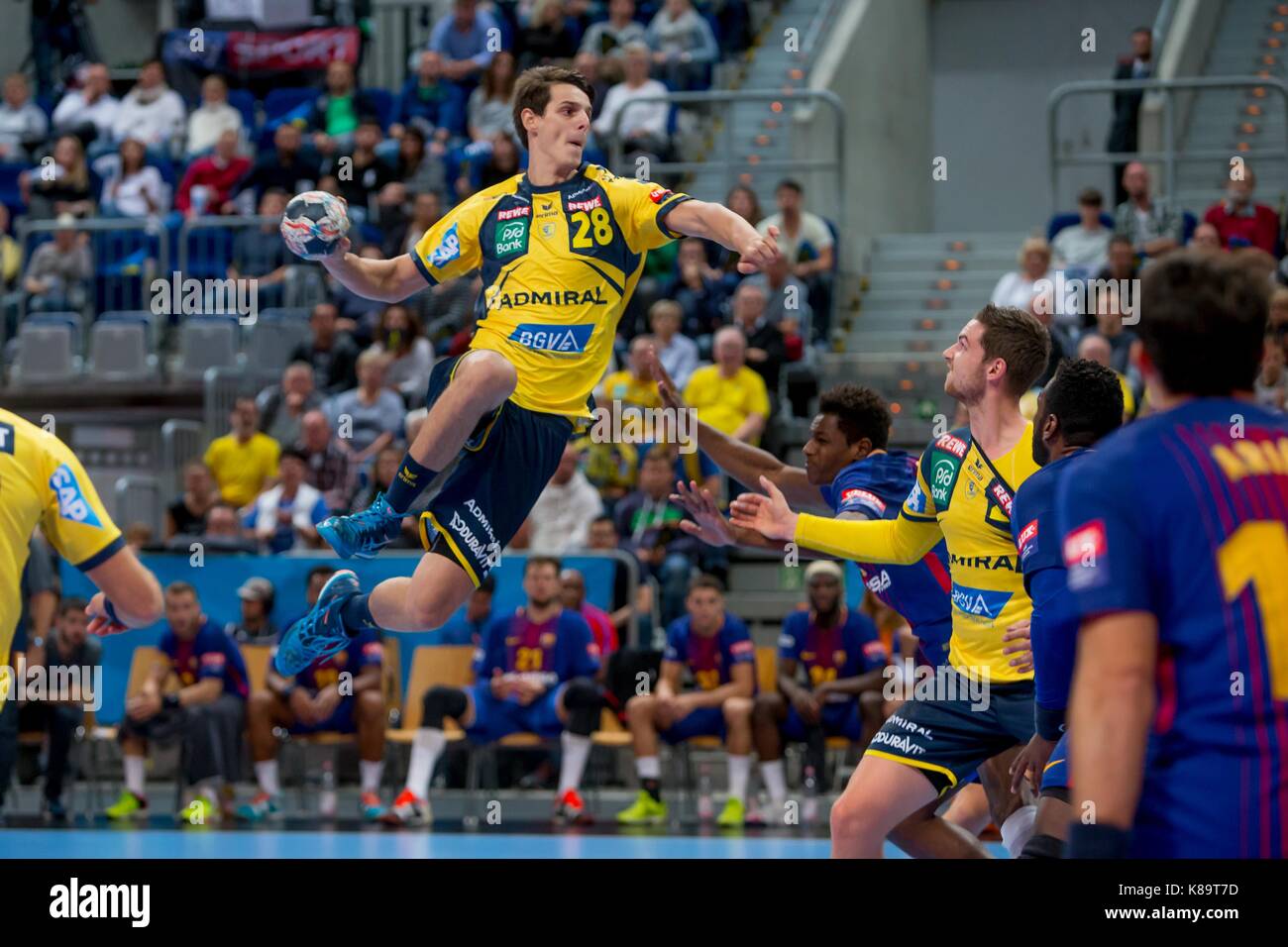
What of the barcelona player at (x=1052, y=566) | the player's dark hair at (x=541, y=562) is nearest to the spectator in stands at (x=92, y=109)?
the player's dark hair at (x=541, y=562)

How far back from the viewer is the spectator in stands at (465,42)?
19453 millimetres

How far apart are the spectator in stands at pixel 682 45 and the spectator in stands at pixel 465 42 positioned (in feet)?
6.11

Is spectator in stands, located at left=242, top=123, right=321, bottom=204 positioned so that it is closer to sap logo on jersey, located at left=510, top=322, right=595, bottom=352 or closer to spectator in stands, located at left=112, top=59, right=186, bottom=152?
spectator in stands, located at left=112, top=59, right=186, bottom=152

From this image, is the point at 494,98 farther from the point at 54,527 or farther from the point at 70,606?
the point at 54,527

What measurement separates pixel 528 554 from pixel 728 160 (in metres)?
5.12

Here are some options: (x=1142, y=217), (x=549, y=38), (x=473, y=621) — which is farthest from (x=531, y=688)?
A: (x=549, y=38)

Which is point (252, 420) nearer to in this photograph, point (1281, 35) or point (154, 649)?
point (154, 649)

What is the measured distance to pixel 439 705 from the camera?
41.8 feet

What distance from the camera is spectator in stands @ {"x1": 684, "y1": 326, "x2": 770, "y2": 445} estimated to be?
13.8 m

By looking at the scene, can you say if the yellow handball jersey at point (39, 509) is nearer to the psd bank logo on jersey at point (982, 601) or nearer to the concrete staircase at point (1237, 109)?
the psd bank logo on jersey at point (982, 601)

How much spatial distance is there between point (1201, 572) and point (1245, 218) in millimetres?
12461

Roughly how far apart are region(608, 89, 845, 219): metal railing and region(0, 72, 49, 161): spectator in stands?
24.4ft

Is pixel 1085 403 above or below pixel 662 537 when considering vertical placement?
above

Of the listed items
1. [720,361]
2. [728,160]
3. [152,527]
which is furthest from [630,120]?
[152,527]
